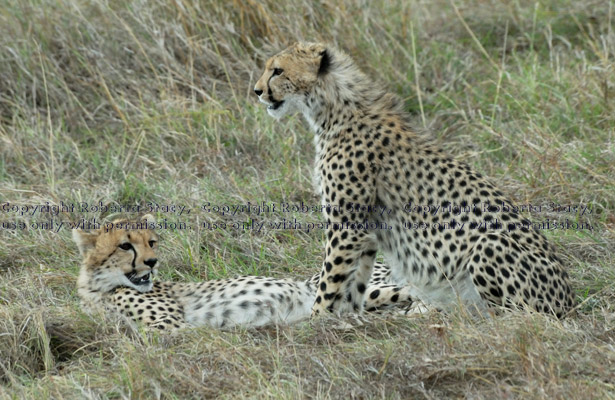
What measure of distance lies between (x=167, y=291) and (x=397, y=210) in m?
1.04

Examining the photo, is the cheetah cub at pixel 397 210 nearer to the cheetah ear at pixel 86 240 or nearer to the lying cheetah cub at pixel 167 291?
the lying cheetah cub at pixel 167 291

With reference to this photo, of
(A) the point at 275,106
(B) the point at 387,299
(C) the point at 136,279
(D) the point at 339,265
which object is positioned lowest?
(B) the point at 387,299

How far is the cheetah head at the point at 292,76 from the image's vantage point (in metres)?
4.14

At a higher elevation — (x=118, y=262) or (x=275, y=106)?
(x=275, y=106)

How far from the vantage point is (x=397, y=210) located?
12.8 feet

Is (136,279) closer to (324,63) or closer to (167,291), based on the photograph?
(167,291)

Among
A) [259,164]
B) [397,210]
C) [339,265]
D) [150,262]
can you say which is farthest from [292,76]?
[259,164]

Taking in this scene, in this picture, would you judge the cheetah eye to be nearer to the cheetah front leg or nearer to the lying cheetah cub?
the lying cheetah cub

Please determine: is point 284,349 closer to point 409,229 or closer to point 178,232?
point 409,229

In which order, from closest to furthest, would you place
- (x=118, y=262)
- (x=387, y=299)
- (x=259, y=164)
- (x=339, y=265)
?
(x=339, y=265), (x=118, y=262), (x=387, y=299), (x=259, y=164)

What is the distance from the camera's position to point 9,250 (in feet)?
15.1

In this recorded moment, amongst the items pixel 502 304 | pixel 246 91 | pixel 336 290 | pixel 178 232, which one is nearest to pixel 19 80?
pixel 246 91

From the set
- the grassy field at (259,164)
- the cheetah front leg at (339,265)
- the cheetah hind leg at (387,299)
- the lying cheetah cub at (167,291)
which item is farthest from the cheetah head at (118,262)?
the cheetah hind leg at (387,299)

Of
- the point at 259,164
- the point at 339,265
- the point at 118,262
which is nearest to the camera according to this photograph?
the point at 339,265
